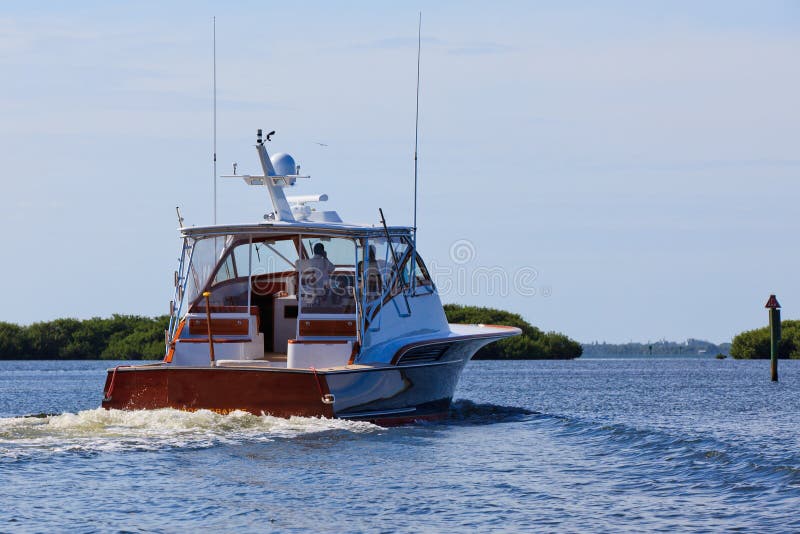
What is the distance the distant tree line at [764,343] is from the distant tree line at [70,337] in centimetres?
3291

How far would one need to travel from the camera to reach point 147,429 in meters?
16.9

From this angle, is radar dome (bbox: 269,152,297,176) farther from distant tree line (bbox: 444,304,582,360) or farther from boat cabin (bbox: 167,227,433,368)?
distant tree line (bbox: 444,304,582,360)

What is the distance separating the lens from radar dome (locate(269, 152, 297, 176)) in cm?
2020

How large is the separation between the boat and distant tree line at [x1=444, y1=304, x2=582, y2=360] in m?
50.7

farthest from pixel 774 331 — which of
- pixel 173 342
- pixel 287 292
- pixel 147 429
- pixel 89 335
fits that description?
pixel 89 335

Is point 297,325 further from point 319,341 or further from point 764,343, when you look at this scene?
point 764,343

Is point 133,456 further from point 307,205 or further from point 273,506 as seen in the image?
point 307,205

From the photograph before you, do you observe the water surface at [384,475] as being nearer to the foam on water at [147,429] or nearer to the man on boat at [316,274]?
the foam on water at [147,429]

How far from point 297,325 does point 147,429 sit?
10.7ft

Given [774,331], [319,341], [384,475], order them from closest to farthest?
[384,475] → [319,341] → [774,331]

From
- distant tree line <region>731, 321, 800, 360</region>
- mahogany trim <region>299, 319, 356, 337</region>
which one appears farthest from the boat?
distant tree line <region>731, 321, 800, 360</region>

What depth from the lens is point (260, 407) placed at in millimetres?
17500

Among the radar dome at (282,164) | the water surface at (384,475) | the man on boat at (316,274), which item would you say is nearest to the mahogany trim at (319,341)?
the man on boat at (316,274)

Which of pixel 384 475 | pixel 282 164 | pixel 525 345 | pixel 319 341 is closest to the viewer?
pixel 384 475
